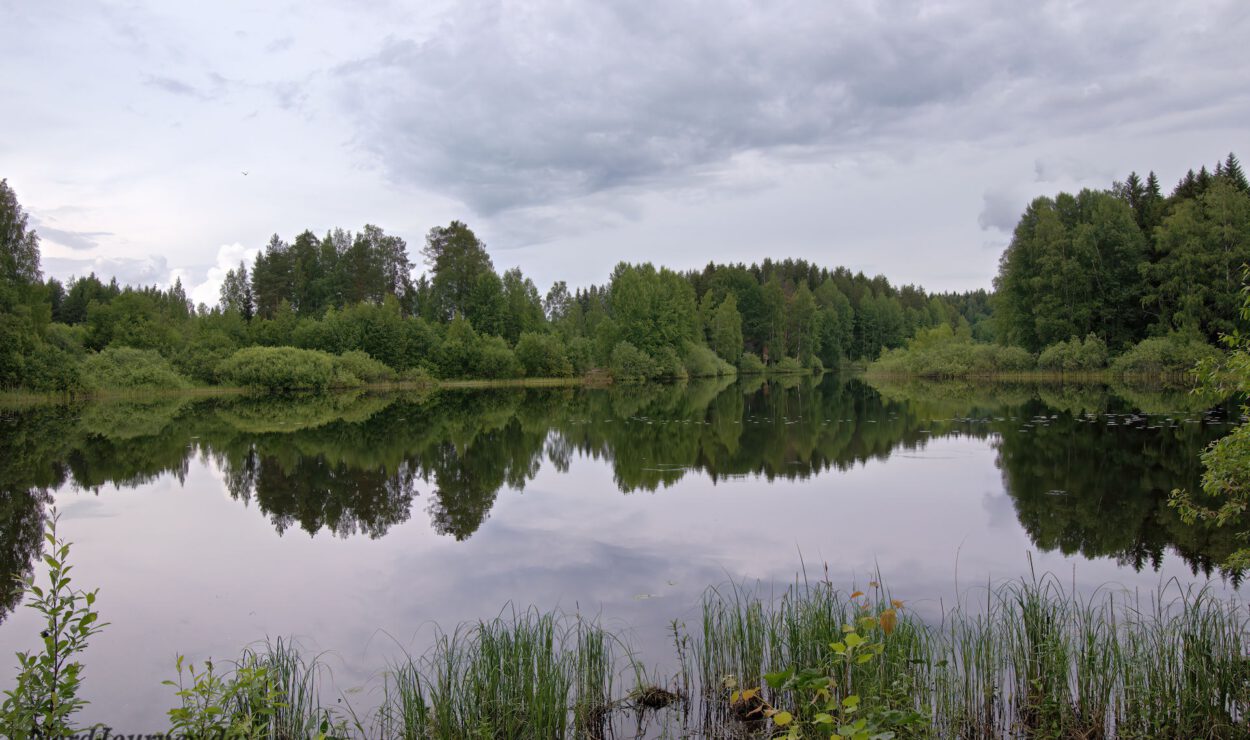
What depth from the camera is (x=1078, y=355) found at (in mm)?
48469

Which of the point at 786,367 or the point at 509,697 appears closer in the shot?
the point at 509,697

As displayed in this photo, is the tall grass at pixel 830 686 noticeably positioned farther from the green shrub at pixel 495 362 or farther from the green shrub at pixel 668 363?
the green shrub at pixel 668 363

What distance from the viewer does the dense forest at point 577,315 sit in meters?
42.0

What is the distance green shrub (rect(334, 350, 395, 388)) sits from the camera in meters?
52.3

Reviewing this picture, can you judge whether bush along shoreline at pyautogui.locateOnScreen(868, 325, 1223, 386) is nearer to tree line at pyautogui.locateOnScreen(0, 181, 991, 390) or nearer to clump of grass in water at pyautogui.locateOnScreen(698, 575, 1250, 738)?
tree line at pyautogui.locateOnScreen(0, 181, 991, 390)

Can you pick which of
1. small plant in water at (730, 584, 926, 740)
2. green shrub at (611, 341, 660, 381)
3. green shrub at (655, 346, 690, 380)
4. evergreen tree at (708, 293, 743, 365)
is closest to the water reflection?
small plant in water at (730, 584, 926, 740)

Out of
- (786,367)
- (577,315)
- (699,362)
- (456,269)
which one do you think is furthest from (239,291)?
(786,367)

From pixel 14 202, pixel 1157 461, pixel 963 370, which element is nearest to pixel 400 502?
pixel 1157 461

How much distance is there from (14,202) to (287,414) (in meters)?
26.2

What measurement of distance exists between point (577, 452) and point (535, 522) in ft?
25.9

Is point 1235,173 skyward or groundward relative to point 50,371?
skyward

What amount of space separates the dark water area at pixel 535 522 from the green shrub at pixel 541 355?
35.8 m

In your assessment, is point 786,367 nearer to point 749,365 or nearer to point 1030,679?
point 749,365

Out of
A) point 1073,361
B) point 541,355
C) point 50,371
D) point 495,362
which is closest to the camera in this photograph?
point 50,371
